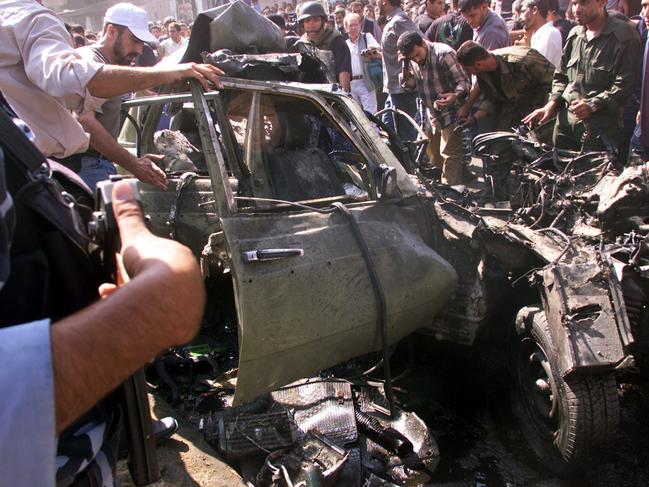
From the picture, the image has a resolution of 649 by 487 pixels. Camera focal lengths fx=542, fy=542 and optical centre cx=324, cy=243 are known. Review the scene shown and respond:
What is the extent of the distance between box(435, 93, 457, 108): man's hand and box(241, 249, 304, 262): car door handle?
3.59 m

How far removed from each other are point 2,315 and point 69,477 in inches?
12.1

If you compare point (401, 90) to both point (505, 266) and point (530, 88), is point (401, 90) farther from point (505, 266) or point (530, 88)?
point (505, 266)

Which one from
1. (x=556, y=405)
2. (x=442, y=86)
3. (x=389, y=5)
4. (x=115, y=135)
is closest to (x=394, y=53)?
(x=389, y=5)

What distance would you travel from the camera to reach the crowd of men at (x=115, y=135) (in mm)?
684

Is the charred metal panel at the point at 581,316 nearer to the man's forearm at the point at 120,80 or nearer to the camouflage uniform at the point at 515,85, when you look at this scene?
the man's forearm at the point at 120,80

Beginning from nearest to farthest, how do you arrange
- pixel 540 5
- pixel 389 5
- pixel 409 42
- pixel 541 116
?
pixel 541 116 → pixel 409 42 → pixel 540 5 → pixel 389 5

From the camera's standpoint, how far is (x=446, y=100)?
5.36m

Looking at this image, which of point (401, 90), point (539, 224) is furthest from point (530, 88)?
point (539, 224)

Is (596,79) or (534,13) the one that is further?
(534,13)

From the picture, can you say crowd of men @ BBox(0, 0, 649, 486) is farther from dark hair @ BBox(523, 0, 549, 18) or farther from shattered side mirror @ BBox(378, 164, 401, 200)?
shattered side mirror @ BBox(378, 164, 401, 200)

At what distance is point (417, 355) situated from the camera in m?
3.45

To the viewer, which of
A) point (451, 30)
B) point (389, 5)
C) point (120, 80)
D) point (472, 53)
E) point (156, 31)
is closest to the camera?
point (120, 80)

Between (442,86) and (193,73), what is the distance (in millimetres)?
3647

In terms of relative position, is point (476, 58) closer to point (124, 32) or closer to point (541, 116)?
point (541, 116)
